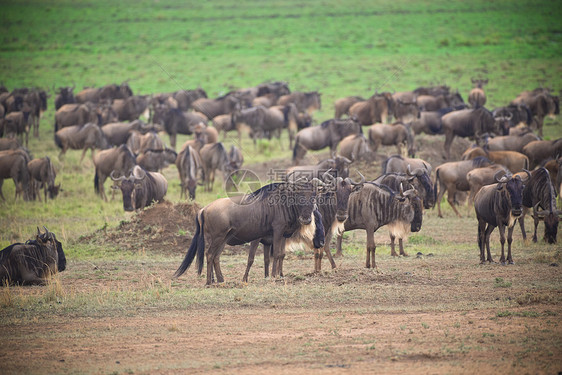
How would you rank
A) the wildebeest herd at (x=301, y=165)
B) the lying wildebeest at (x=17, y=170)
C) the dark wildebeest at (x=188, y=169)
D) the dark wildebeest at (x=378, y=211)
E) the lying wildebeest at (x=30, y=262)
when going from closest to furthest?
1. the wildebeest herd at (x=301, y=165)
2. the lying wildebeest at (x=30, y=262)
3. the dark wildebeest at (x=378, y=211)
4. the dark wildebeest at (x=188, y=169)
5. the lying wildebeest at (x=17, y=170)

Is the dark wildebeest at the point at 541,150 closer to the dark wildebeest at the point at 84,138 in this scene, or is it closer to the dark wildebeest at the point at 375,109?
the dark wildebeest at the point at 375,109

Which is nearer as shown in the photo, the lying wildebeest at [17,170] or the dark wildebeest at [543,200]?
the dark wildebeest at [543,200]

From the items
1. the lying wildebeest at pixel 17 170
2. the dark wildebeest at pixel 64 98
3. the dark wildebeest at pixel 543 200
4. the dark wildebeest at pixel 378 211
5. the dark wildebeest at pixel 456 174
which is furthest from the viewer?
the dark wildebeest at pixel 64 98

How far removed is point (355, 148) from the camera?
1873cm

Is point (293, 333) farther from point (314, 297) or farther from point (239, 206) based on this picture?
point (239, 206)

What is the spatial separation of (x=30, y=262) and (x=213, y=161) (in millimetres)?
9561

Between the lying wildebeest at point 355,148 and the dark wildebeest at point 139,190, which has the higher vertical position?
the lying wildebeest at point 355,148

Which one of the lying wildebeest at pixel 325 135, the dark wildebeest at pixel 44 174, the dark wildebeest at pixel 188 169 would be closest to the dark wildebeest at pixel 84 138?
the dark wildebeest at pixel 44 174

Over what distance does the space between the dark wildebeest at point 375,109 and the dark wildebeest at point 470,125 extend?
3.16 metres

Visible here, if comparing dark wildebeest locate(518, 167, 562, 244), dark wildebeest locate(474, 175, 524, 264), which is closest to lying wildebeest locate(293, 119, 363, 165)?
dark wildebeest locate(518, 167, 562, 244)

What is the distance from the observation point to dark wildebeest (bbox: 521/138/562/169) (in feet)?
56.5

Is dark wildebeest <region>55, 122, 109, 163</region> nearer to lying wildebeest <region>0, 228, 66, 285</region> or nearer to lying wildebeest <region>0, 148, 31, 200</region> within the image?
lying wildebeest <region>0, 148, 31, 200</region>

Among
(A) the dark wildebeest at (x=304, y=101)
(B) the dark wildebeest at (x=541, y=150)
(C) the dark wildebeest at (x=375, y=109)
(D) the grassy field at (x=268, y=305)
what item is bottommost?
(D) the grassy field at (x=268, y=305)

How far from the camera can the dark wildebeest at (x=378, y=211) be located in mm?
10977
